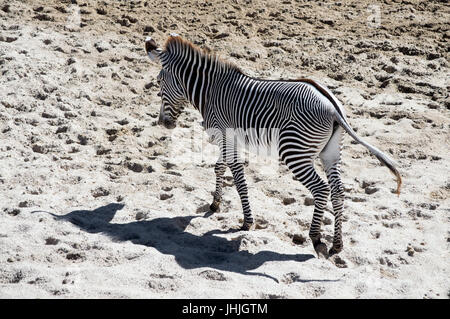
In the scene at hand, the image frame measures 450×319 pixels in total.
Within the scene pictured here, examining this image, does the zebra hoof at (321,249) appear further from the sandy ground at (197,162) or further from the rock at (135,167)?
the rock at (135,167)

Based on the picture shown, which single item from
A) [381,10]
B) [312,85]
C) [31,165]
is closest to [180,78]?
[312,85]

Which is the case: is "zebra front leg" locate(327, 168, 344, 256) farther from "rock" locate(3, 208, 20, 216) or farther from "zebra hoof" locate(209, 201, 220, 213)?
"rock" locate(3, 208, 20, 216)

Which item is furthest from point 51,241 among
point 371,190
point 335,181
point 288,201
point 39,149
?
point 371,190

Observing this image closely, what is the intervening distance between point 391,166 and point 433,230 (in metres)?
1.39

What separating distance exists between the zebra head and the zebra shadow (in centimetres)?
133

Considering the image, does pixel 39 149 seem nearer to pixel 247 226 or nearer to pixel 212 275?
pixel 247 226

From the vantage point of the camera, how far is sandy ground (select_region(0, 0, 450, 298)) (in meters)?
5.27

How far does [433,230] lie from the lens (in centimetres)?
640

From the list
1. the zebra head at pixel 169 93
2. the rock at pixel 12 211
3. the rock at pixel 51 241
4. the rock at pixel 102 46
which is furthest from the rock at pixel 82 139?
the rock at pixel 102 46

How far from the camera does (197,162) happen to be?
7.89 meters

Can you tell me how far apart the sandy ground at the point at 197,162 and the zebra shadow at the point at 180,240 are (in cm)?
2

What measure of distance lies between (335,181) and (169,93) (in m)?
2.44

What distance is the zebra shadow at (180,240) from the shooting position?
5551 mm

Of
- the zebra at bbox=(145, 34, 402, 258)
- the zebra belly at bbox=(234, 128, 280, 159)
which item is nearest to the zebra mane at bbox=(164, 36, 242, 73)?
the zebra at bbox=(145, 34, 402, 258)
